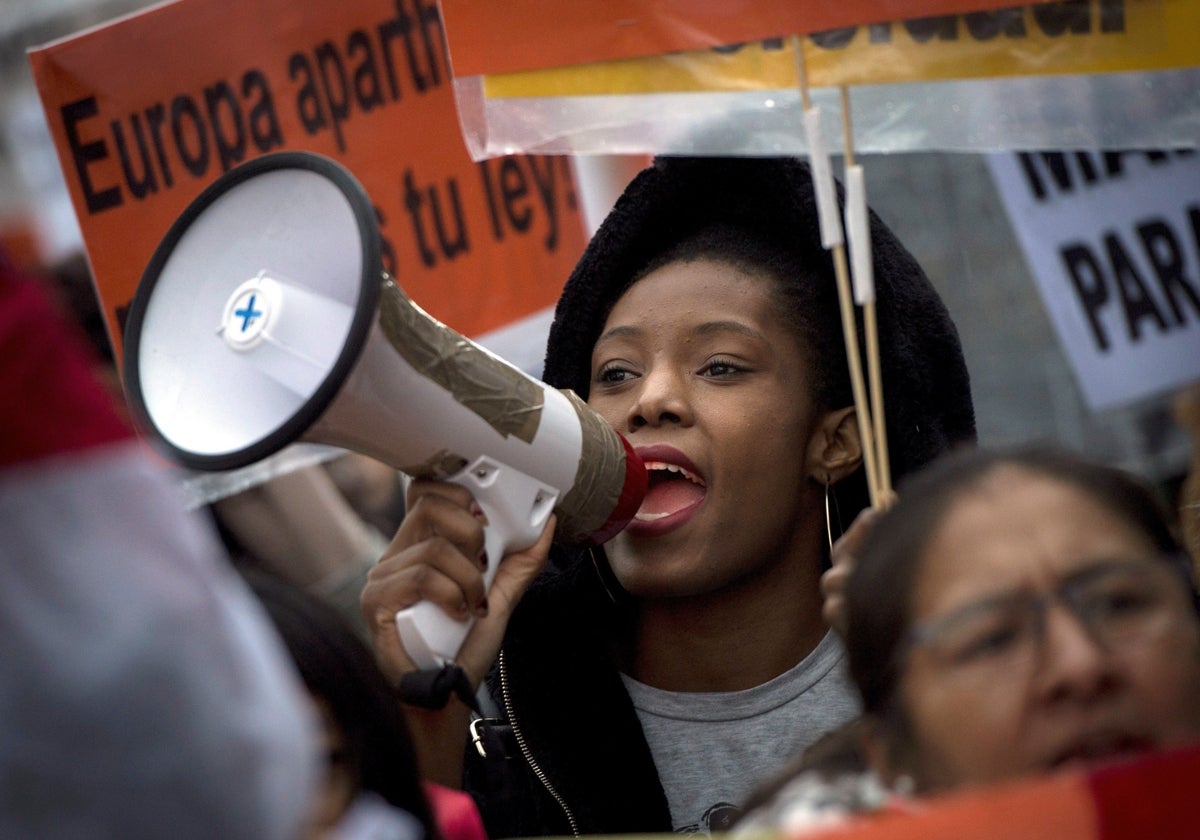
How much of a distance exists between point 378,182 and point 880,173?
6.95 feet

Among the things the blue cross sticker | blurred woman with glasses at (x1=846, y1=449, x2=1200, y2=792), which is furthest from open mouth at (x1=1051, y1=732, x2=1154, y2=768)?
the blue cross sticker

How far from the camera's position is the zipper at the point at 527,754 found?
7.46ft

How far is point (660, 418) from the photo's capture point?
7.91 feet

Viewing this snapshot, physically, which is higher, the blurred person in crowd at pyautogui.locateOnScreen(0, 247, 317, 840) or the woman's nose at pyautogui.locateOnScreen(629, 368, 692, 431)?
the blurred person in crowd at pyautogui.locateOnScreen(0, 247, 317, 840)

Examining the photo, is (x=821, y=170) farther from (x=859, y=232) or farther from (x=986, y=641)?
(x=986, y=641)

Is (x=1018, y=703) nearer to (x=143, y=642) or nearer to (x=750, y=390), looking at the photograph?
(x=143, y=642)

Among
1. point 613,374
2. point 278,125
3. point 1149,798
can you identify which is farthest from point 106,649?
point 278,125

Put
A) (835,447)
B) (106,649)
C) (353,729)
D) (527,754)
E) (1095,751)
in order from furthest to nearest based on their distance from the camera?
(835,447)
(527,754)
(353,729)
(1095,751)
(106,649)

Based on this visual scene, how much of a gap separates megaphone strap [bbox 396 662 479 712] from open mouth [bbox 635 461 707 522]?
43cm

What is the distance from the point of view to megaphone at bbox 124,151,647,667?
1.88 meters

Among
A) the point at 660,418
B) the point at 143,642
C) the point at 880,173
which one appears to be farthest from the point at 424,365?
the point at 880,173

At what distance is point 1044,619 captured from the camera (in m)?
1.32

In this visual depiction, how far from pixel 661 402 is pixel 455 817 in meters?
0.77

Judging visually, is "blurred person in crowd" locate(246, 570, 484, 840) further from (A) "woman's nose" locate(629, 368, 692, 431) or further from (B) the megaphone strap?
(A) "woman's nose" locate(629, 368, 692, 431)
